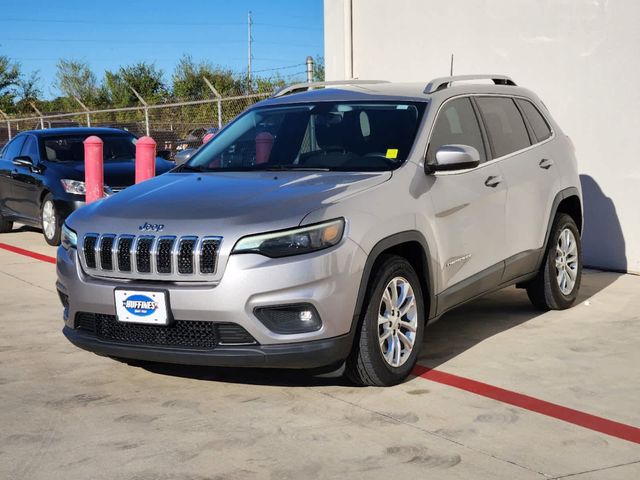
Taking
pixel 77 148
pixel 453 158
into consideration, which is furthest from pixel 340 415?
pixel 77 148

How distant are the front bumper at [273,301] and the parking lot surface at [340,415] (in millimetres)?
289

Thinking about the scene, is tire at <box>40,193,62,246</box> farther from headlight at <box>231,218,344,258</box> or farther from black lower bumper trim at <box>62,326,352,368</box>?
headlight at <box>231,218,344,258</box>

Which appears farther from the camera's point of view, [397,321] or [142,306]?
[397,321]

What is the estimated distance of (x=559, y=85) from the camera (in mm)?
10039

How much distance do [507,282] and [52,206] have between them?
717 cm

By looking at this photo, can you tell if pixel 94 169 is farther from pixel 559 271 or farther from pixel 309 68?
pixel 559 271

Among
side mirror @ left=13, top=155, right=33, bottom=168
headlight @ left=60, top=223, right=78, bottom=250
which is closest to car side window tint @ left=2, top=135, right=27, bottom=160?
side mirror @ left=13, top=155, right=33, bottom=168

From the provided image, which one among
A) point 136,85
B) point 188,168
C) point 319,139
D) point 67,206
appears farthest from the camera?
point 136,85

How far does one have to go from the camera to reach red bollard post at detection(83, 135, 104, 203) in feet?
36.4

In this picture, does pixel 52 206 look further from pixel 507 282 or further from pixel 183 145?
pixel 183 145

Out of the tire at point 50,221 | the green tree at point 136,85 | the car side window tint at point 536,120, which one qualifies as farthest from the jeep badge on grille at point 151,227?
the green tree at point 136,85

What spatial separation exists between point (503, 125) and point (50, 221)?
7.18m

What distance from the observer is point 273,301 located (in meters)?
4.91

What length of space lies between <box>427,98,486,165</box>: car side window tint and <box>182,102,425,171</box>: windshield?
155mm
